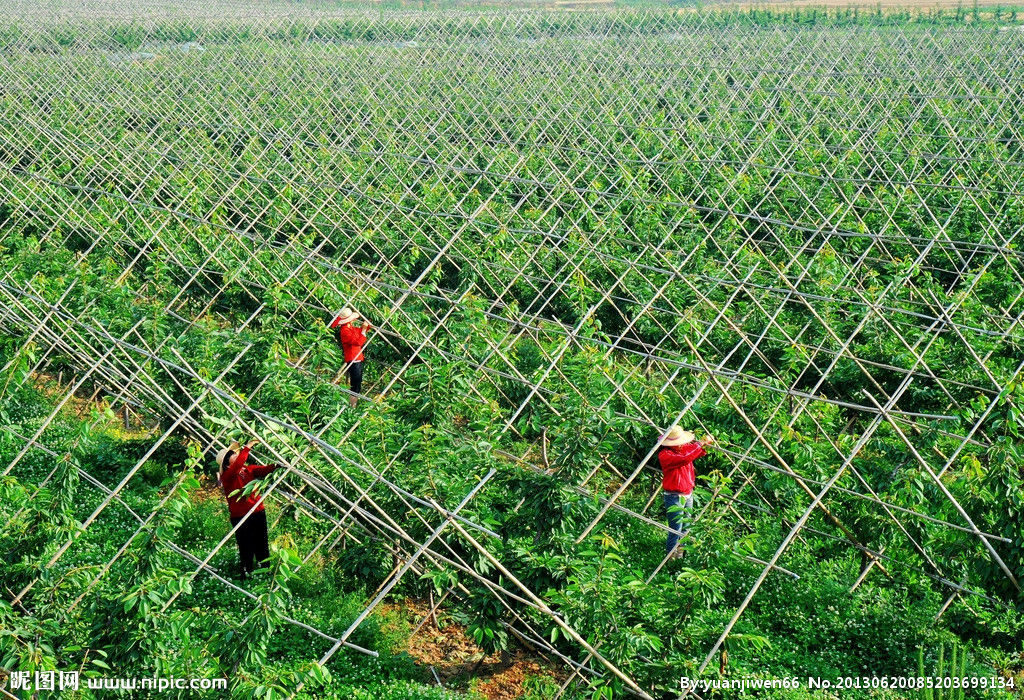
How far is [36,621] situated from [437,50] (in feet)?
94.6

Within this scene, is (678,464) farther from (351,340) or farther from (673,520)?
(351,340)

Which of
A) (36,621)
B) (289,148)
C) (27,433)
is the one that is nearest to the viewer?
(36,621)

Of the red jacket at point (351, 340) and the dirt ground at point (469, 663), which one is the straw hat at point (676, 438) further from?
the red jacket at point (351, 340)

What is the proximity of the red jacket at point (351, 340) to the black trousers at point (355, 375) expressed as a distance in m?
0.12

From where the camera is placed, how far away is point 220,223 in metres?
13.0

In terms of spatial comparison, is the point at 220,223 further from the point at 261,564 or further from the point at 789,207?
the point at 789,207

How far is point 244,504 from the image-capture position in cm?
712

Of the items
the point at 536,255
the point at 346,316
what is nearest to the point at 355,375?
the point at 346,316

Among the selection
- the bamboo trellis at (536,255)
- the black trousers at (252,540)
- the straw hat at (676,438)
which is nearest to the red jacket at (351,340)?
the bamboo trellis at (536,255)

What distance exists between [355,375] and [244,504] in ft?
10.5

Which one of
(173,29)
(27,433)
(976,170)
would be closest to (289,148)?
(27,433)

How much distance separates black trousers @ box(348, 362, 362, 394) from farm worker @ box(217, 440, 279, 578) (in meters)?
2.99

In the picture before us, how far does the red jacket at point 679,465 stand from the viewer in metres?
7.41

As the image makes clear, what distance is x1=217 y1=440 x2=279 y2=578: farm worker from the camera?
23.0 ft
